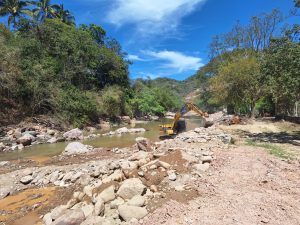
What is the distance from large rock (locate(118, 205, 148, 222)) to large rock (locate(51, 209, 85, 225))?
871mm

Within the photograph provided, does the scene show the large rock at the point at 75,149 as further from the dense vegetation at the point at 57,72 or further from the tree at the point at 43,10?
the tree at the point at 43,10

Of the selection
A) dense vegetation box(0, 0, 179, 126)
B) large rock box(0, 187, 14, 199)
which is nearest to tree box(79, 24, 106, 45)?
dense vegetation box(0, 0, 179, 126)

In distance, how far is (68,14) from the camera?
42906 millimetres

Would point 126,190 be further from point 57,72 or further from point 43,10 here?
point 43,10

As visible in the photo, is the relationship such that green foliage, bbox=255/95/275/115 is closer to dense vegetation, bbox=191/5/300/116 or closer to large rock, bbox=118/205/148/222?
dense vegetation, bbox=191/5/300/116

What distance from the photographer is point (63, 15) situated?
4166 cm

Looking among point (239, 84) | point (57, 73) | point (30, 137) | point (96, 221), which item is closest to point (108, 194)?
point (96, 221)

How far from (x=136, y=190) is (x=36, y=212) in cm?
294

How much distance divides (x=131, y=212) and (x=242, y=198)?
2506 mm

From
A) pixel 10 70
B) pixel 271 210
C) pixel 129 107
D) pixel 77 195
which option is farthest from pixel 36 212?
pixel 129 107

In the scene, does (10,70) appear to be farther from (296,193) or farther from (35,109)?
(296,193)

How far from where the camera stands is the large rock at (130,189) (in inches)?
217

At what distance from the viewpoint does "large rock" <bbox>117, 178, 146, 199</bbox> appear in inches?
217

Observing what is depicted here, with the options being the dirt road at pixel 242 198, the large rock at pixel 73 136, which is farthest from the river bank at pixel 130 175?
the large rock at pixel 73 136
